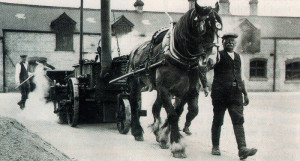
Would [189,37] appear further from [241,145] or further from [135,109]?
[135,109]

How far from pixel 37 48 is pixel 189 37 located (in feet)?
81.6

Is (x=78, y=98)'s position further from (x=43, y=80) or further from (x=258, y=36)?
(x=258, y=36)

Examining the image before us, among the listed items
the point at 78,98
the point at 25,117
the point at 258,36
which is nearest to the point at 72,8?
the point at 258,36

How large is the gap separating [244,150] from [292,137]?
9.05ft

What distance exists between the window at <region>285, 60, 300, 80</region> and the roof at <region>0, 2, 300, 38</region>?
2.44 m

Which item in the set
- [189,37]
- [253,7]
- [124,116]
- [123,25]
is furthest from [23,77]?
[253,7]

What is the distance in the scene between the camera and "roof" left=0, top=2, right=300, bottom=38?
96.8 ft

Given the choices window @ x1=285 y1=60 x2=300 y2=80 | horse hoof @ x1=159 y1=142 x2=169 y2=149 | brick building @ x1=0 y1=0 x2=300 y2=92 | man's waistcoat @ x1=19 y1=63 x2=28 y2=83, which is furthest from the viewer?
window @ x1=285 y1=60 x2=300 y2=80

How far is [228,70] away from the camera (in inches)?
223

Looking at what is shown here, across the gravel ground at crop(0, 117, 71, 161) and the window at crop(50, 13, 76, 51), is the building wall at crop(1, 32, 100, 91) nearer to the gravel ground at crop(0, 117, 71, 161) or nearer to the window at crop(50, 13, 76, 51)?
the window at crop(50, 13, 76, 51)

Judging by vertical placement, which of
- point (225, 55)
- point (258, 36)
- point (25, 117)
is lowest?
point (25, 117)

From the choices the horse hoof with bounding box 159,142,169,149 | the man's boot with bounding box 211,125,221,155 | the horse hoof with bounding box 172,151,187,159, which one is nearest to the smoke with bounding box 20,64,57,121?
the horse hoof with bounding box 159,142,169,149

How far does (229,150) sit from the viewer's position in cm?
648

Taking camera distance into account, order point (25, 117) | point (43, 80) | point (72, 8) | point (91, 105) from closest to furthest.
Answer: point (91, 105), point (25, 117), point (43, 80), point (72, 8)
